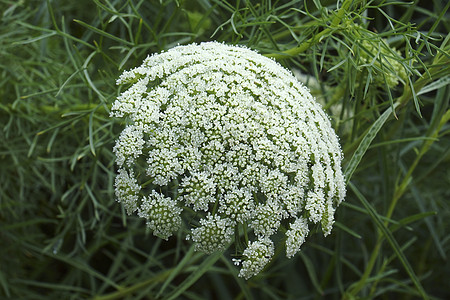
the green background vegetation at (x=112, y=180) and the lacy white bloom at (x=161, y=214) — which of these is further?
the green background vegetation at (x=112, y=180)

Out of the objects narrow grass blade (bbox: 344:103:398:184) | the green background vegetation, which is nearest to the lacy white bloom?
narrow grass blade (bbox: 344:103:398:184)

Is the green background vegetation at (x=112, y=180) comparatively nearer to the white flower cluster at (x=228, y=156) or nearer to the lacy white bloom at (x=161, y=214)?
the white flower cluster at (x=228, y=156)

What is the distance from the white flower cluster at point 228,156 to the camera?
3.70ft

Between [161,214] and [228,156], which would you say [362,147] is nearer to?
[228,156]

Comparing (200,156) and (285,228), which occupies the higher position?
(200,156)

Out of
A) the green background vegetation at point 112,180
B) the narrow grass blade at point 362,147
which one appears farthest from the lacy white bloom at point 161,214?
the green background vegetation at point 112,180

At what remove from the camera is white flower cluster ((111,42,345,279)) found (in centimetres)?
113

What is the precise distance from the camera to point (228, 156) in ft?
3.72

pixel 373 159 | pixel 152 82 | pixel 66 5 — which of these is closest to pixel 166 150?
pixel 152 82

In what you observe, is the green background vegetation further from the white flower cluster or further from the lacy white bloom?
the lacy white bloom

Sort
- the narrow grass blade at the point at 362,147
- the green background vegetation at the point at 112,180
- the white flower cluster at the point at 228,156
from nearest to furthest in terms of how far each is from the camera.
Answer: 1. the white flower cluster at the point at 228,156
2. the narrow grass blade at the point at 362,147
3. the green background vegetation at the point at 112,180

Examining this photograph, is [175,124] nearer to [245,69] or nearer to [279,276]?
[245,69]

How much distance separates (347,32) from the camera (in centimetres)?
146

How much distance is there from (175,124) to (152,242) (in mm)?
1502
